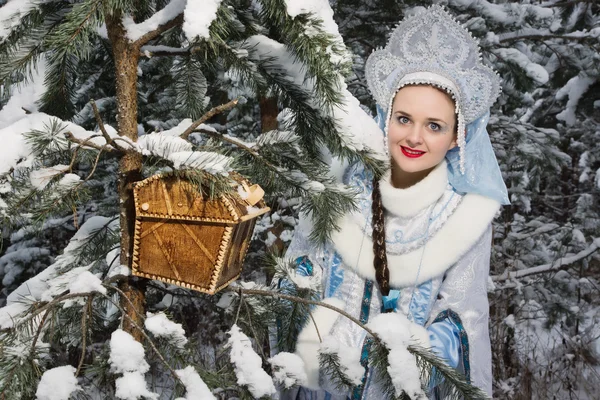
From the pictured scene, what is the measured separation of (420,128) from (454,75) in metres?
0.21

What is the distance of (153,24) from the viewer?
4.68ft

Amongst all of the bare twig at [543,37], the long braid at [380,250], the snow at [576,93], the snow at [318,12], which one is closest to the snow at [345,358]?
the long braid at [380,250]

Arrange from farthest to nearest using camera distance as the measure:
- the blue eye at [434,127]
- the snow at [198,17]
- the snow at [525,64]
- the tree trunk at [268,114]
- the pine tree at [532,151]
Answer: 1. the pine tree at [532,151]
2. the snow at [525,64]
3. the tree trunk at [268,114]
4. the blue eye at [434,127]
5. the snow at [198,17]

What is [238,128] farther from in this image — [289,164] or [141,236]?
[141,236]

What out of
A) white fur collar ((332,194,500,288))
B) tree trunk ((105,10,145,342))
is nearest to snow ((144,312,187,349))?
tree trunk ((105,10,145,342))

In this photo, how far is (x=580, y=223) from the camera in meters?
6.14

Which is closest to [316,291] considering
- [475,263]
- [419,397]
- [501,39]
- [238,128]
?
[419,397]

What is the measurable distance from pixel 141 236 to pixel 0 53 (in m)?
0.53

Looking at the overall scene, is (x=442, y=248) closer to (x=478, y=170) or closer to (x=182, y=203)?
(x=478, y=170)

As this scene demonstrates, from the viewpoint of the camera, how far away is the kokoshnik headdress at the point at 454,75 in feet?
6.54

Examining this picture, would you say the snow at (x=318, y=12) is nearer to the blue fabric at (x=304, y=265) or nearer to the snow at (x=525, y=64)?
the blue fabric at (x=304, y=265)

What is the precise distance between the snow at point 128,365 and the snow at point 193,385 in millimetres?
72

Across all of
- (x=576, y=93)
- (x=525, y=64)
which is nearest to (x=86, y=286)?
(x=525, y=64)

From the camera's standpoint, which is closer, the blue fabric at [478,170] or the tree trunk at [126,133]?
the tree trunk at [126,133]
